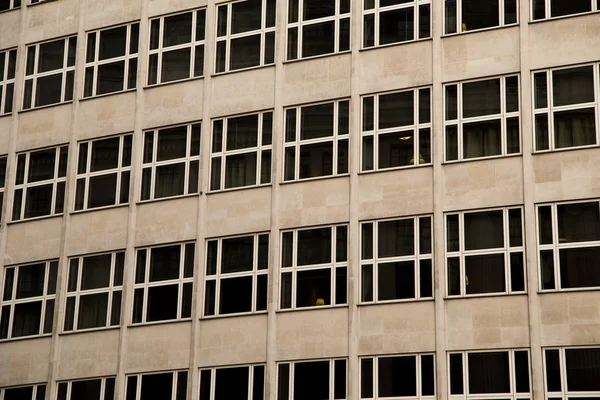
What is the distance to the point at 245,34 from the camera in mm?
39375

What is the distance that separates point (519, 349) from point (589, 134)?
6.05 meters

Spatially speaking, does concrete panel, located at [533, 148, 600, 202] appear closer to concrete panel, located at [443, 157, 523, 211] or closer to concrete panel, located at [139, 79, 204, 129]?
concrete panel, located at [443, 157, 523, 211]

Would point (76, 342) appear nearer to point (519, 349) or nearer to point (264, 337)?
point (264, 337)

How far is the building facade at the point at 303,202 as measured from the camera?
110ft

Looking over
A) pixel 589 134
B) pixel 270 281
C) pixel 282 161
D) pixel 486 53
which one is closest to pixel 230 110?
pixel 282 161

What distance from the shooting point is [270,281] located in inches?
1437

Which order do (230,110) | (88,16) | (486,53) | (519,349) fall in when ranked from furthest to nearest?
(88,16) → (230,110) → (486,53) → (519,349)

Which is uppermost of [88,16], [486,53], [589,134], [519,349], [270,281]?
[88,16]

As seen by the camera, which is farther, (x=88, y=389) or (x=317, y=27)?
(x=88, y=389)

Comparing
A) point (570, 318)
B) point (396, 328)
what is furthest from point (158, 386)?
point (570, 318)

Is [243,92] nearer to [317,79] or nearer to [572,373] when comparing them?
[317,79]

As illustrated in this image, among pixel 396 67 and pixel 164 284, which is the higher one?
pixel 396 67

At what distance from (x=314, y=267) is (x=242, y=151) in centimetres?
455

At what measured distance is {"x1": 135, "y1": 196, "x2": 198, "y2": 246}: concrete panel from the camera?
38.4m
